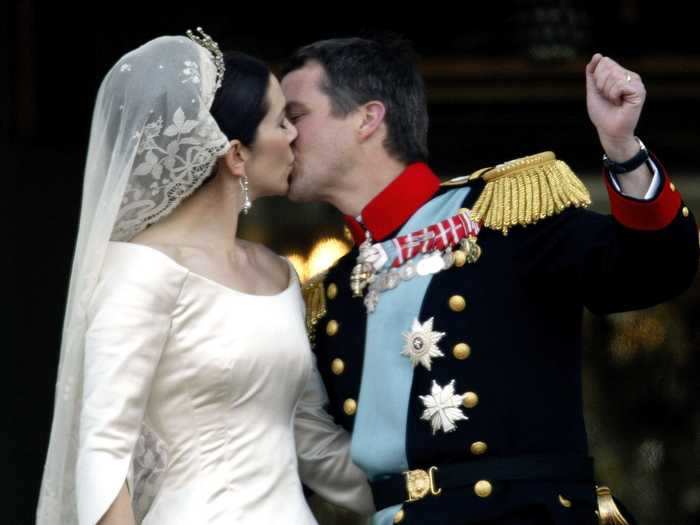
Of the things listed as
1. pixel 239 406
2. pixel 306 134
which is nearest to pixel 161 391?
pixel 239 406

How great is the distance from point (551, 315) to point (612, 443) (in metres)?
1.58

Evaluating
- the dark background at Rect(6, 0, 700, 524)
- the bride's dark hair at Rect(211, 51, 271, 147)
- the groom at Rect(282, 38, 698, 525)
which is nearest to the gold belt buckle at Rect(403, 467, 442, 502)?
the groom at Rect(282, 38, 698, 525)

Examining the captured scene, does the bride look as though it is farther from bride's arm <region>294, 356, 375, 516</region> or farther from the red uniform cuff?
the red uniform cuff

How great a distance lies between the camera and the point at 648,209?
285cm

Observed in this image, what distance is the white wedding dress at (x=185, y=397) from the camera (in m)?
2.91

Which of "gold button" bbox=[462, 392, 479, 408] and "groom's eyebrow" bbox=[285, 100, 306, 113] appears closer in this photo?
"gold button" bbox=[462, 392, 479, 408]

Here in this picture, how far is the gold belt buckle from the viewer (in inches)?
120

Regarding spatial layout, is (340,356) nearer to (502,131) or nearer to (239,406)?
(239,406)

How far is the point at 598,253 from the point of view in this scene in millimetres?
2973

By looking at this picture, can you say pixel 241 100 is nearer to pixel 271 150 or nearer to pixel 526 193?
pixel 271 150

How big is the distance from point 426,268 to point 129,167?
1.78 ft

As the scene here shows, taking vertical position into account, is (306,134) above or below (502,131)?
above

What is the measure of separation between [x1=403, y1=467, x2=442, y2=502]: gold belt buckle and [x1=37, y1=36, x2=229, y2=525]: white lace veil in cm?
56

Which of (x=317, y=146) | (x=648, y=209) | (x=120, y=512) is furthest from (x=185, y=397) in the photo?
(x=648, y=209)
